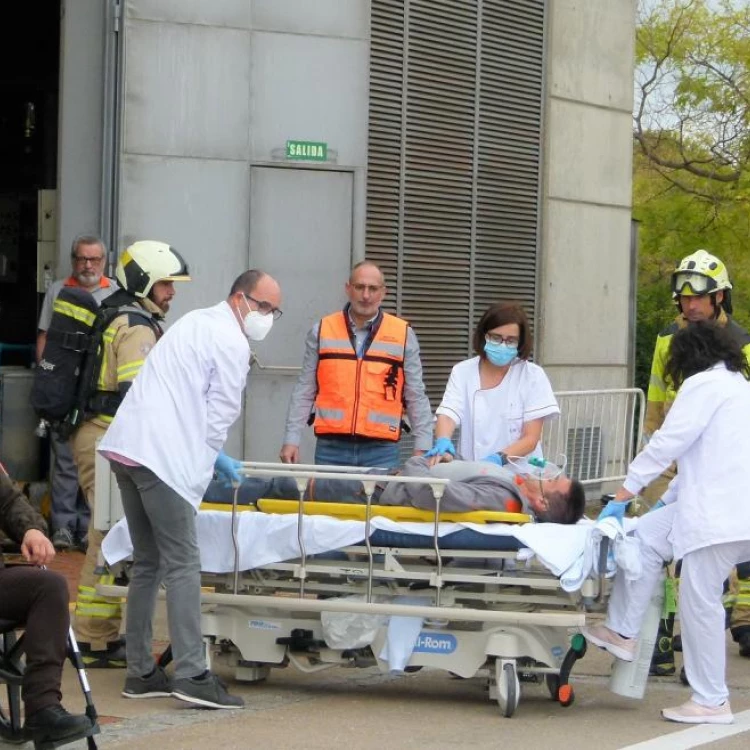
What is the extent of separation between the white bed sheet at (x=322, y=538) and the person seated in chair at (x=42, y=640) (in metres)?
1.38

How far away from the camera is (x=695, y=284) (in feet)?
29.8

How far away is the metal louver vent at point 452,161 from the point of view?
14.1m

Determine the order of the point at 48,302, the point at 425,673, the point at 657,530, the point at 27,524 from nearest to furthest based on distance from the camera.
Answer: the point at 27,524 → the point at 657,530 → the point at 425,673 → the point at 48,302

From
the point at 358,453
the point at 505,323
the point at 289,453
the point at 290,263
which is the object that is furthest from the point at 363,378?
the point at 290,263

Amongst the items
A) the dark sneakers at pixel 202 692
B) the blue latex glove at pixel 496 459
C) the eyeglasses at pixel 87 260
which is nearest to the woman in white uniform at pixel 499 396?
the blue latex glove at pixel 496 459

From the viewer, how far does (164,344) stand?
24.7ft

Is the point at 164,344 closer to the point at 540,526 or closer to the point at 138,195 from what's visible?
the point at 540,526

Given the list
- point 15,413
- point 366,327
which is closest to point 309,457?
point 15,413

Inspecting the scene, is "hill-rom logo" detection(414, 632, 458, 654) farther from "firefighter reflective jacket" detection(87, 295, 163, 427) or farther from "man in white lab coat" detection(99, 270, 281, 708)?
"firefighter reflective jacket" detection(87, 295, 163, 427)

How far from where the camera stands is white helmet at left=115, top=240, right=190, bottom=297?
333 inches

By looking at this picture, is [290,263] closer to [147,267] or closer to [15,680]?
[147,267]

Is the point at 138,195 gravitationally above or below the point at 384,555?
above

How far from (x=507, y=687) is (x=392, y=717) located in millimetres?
516

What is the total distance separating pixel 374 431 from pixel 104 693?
6.96 feet
